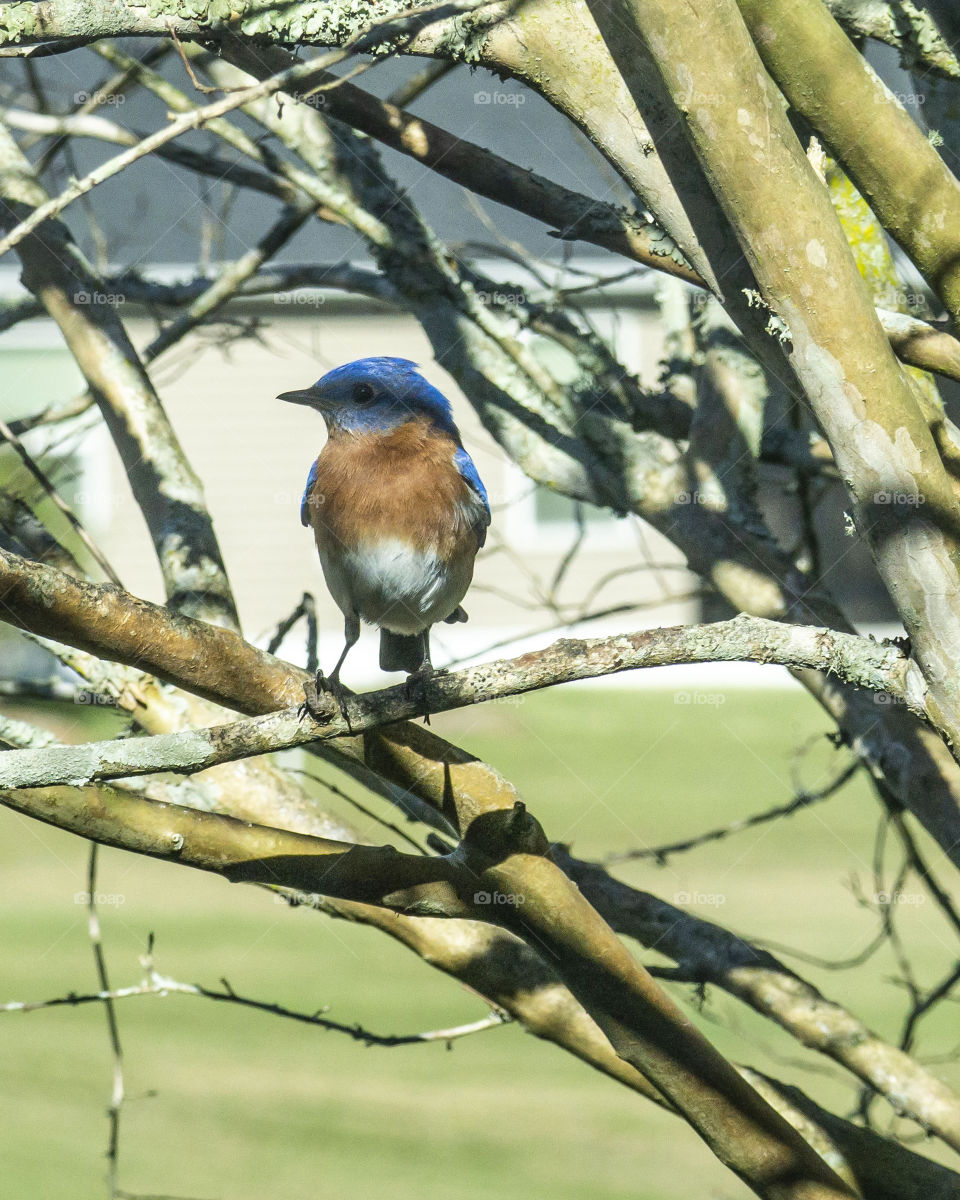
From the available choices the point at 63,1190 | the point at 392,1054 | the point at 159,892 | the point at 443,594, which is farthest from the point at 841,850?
the point at 443,594

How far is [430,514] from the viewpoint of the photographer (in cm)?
302

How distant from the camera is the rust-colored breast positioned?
2996 mm

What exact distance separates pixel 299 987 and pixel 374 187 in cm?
490

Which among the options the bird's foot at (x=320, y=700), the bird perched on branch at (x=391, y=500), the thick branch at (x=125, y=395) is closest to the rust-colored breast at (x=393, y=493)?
the bird perched on branch at (x=391, y=500)

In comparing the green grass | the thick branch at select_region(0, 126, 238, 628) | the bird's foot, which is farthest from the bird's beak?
the green grass

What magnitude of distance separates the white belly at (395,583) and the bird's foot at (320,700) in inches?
46.9

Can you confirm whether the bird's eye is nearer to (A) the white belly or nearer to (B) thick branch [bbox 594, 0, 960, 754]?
(A) the white belly

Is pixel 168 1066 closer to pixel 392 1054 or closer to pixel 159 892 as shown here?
pixel 392 1054

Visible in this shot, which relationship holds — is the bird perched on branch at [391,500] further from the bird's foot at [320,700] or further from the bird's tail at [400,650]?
the bird's foot at [320,700]

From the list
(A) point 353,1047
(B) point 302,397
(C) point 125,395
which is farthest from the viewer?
(A) point 353,1047

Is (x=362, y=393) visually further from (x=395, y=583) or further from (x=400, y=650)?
(x=400, y=650)

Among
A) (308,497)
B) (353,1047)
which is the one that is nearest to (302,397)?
Answer: (308,497)

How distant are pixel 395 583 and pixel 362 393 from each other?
51cm

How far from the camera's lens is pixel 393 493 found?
9.89 ft
